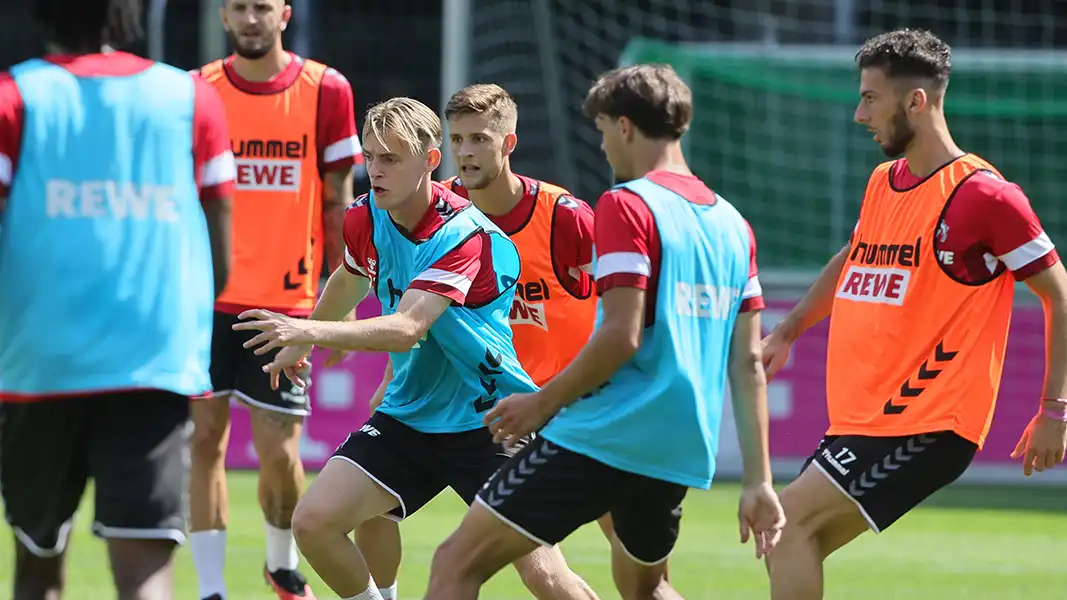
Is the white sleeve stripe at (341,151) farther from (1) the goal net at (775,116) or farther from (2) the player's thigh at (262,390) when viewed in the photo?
(1) the goal net at (775,116)

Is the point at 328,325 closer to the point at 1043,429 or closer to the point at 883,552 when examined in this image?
the point at 1043,429

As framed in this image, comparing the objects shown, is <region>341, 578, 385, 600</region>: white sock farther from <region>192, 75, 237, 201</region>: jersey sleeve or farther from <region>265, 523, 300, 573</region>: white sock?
<region>192, 75, 237, 201</region>: jersey sleeve

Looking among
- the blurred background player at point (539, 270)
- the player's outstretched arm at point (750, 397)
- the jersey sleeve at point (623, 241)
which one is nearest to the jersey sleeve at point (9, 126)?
the jersey sleeve at point (623, 241)

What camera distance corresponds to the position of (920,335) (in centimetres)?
535

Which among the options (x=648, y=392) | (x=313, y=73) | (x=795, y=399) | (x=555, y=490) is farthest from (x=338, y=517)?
(x=795, y=399)

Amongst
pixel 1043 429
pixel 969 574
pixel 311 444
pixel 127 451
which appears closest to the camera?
pixel 127 451

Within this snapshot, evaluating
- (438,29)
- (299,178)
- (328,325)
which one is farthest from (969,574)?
(438,29)

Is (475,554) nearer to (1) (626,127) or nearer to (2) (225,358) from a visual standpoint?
(1) (626,127)

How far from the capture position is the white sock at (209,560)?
266 inches

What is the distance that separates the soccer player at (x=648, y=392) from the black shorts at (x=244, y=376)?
257 cm

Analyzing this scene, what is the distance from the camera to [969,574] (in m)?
8.48

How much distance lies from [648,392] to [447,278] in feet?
3.10

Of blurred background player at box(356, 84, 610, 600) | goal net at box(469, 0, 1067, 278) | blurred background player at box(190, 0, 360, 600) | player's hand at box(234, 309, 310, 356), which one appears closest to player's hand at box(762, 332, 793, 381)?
blurred background player at box(356, 84, 610, 600)

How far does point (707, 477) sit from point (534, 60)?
1029cm
